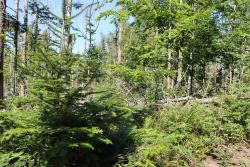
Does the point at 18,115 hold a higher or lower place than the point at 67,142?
higher

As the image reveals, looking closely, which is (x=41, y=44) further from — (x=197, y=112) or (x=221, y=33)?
(x=221, y=33)

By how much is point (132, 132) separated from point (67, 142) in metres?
1.73

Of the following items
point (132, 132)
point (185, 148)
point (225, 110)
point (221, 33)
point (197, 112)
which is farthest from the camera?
point (221, 33)

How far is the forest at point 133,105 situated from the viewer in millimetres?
5664

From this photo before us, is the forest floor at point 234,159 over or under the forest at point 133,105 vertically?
under

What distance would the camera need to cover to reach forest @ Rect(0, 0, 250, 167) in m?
5.66

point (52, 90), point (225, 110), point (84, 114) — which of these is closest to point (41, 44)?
point (52, 90)

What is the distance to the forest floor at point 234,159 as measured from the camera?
820 cm

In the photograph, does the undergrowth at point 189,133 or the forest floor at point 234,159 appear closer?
the undergrowth at point 189,133

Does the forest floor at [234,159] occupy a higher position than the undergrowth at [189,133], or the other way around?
the undergrowth at [189,133]

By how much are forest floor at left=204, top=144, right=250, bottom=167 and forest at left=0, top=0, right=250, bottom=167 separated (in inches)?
1.0

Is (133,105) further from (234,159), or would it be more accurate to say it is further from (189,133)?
(234,159)

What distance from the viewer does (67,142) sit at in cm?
548

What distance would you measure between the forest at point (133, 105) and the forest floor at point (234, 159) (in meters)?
0.02
